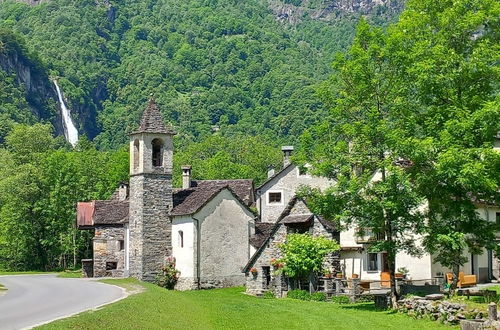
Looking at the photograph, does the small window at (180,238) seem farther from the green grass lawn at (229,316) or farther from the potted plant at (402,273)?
the potted plant at (402,273)

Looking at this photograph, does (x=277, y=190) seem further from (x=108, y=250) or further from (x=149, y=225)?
(x=149, y=225)

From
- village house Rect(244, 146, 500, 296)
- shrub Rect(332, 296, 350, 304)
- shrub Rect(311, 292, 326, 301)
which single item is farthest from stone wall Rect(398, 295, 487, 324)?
village house Rect(244, 146, 500, 296)

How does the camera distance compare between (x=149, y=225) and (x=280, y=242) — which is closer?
(x=280, y=242)

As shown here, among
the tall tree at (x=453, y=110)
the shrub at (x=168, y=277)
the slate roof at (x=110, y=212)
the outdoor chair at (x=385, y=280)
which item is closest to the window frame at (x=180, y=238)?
the shrub at (x=168, y=277)

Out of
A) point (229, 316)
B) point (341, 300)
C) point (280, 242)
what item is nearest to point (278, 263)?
point (280, 242)

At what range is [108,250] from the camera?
203 feet

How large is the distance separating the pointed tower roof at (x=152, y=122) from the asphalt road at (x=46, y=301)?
14590mm

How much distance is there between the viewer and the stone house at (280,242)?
48.3 m

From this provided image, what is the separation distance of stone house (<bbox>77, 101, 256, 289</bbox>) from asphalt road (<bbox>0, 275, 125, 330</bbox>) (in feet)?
29.3

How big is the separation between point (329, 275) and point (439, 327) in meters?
15.4

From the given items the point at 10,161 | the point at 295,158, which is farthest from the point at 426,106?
the point at 10,161

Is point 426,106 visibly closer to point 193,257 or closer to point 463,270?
point 463,270

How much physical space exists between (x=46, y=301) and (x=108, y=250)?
2632cm

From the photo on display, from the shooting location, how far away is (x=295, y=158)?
39.7m
